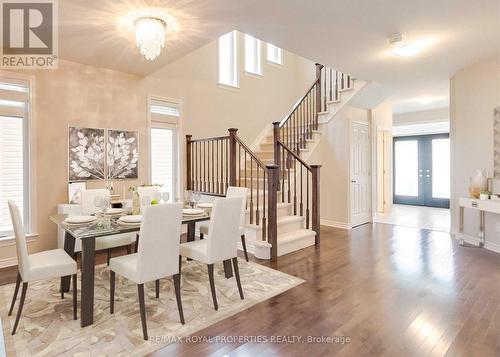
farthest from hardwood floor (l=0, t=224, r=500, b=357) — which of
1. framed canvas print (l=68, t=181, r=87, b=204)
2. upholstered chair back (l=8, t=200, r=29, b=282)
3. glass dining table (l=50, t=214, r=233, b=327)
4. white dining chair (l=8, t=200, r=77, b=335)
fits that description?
upholstered chair back (l=8, t=200, r=29, b=282)

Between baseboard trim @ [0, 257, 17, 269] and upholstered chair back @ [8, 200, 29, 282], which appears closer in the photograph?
upholstered chair back @ [8, 200, 29, 282]

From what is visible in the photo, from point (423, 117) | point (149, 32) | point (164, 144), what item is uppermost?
point (423, 117)

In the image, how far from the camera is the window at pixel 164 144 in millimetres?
5086

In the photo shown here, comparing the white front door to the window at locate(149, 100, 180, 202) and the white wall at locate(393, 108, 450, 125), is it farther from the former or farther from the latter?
the window at locate(149, 100, 180, 202)

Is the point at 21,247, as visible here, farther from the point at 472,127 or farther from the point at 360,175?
the point at 472,127

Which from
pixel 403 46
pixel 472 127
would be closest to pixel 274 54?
pixel 403 46

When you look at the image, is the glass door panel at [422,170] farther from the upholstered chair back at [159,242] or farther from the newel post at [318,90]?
the upholstered chair back at [159,242]

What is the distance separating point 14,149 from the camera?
12.6 feet

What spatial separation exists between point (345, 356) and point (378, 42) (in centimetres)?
341

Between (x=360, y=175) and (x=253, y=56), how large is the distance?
3.56m

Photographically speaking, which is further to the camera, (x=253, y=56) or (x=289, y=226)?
(x=253, y=56)

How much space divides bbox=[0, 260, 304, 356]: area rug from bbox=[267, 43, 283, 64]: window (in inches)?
216

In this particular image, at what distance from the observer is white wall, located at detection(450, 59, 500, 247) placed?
174 inches

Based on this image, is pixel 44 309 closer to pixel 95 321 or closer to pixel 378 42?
pixel 95 321
